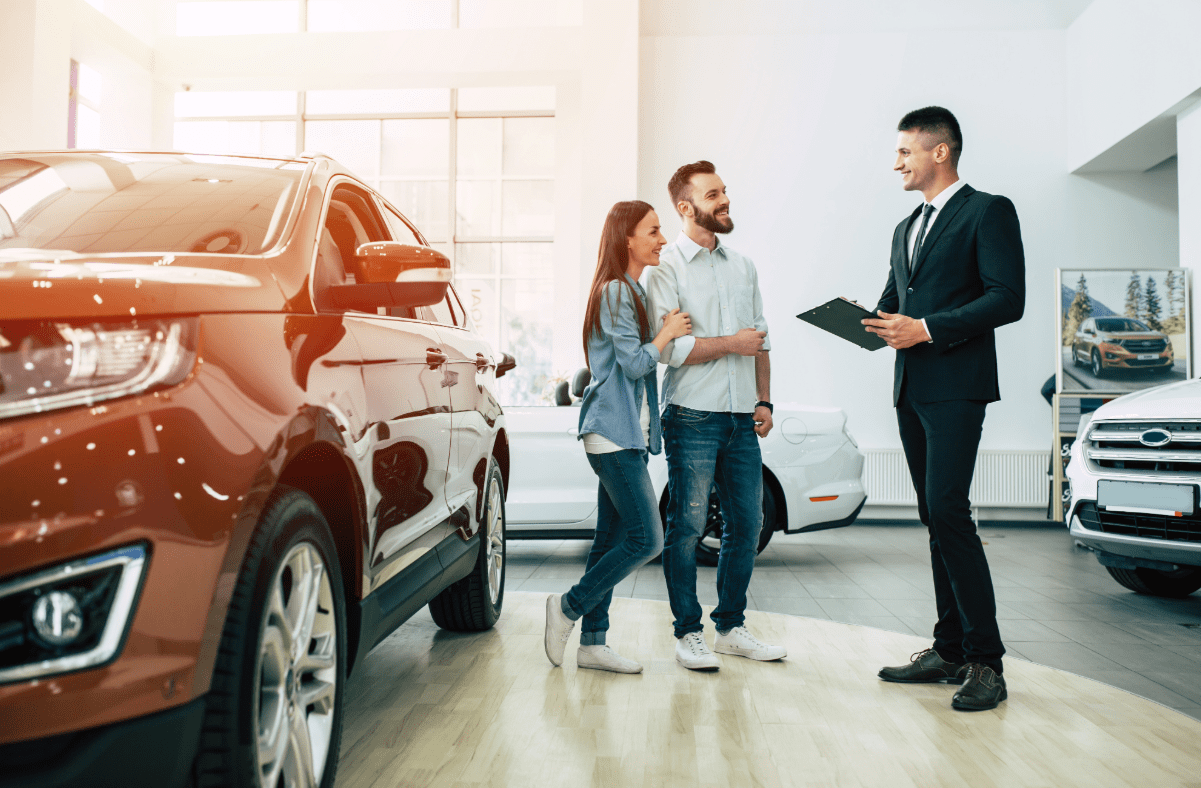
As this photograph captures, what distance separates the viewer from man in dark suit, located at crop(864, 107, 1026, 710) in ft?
8.86

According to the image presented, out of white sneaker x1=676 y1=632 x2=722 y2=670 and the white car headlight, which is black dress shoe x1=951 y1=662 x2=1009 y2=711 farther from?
the white car headlight

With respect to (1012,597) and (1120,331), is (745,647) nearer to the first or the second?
(1012,597)

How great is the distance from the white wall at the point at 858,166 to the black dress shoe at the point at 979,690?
5.79 m

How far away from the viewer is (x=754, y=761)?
7.26ft

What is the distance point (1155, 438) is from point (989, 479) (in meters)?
4.47

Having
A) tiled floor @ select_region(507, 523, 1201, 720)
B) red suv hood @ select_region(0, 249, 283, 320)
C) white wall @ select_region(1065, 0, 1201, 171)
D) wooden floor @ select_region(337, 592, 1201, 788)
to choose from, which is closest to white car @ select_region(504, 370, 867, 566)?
tiled floor @ select_region(507, 523, 1201, 720)

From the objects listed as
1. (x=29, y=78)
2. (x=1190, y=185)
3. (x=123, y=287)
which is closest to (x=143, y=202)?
(x=123, y=287)

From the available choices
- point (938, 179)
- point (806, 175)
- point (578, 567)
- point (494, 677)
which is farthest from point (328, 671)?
point (806, 175)

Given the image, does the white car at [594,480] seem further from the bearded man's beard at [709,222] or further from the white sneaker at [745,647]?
the bearded man's beard at [709,222]

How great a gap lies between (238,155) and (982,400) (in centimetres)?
227

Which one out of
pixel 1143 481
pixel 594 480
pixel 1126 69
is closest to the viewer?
pixel 1143 481

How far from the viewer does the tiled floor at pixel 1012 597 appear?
332cm

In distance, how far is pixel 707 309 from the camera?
3.17 metres

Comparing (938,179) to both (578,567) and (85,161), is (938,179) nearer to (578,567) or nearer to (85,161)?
(85,161)
